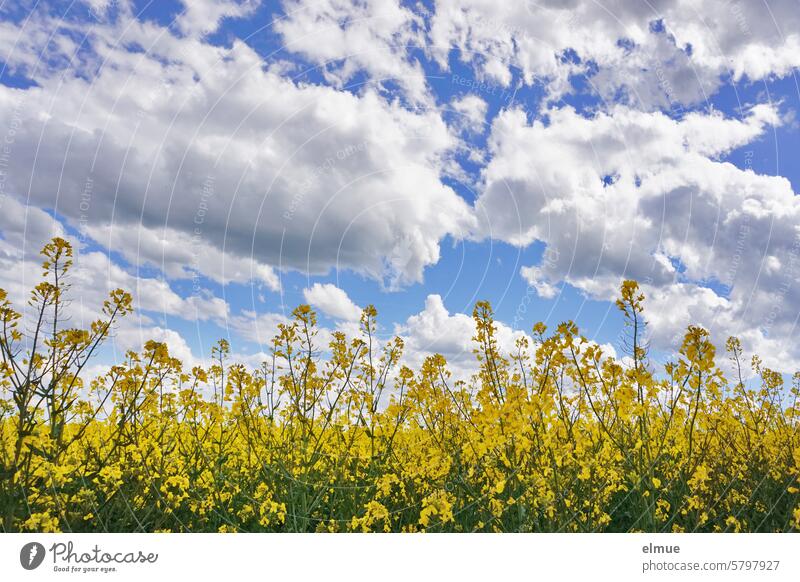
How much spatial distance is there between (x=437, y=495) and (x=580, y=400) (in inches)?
70.4

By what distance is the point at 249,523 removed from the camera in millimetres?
5809

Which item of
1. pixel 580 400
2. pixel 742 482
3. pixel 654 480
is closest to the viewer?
pixel 654 480

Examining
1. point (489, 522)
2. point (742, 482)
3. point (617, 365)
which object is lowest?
point (489, 522)

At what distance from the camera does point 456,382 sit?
6.56 m

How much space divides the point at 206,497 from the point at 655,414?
14.5ft

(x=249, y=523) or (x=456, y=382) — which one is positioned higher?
(x=456, y=382)

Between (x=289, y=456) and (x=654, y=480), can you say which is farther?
(x=289, y=456)

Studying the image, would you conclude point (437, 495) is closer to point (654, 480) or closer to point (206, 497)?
point (654, 480)
